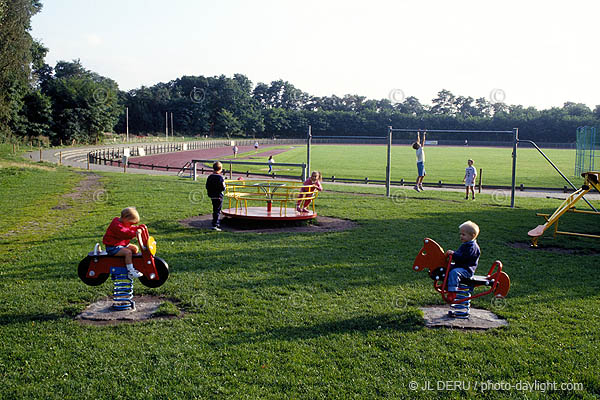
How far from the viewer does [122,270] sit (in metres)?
6.85

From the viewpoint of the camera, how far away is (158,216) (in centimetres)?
1451

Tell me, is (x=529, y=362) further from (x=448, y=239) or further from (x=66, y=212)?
(x=66, y=212)

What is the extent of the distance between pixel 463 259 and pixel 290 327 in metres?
2.41

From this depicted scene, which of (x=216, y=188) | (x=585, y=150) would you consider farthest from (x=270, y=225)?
(x=585, y=150)

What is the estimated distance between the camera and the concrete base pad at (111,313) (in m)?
6.53

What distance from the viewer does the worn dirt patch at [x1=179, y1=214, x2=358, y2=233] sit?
13.0 meters

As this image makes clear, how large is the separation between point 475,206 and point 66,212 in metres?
14.0

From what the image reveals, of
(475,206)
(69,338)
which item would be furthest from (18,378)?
(475,206)

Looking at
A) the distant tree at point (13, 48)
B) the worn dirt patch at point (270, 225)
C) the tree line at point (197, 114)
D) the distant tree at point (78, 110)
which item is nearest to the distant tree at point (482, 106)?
the tree line at point (197, 114)

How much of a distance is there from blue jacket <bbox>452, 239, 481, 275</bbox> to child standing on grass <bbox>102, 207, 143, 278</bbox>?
4196 millimetres

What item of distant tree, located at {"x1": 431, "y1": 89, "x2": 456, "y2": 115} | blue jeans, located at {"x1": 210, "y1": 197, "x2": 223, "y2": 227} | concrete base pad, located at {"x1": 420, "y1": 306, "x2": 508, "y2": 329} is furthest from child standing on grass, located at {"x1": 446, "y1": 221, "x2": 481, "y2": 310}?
distant tree, located at {"x1": 431, "y1": 89, "x2": 456, "y2": 115}

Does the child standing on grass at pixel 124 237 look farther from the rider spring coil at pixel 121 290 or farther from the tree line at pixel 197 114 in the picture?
the tree line at pixel 197 114

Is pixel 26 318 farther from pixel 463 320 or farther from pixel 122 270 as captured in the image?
pixel 463 320

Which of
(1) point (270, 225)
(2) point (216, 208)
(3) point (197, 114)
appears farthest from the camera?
(3) point (197, 114)
